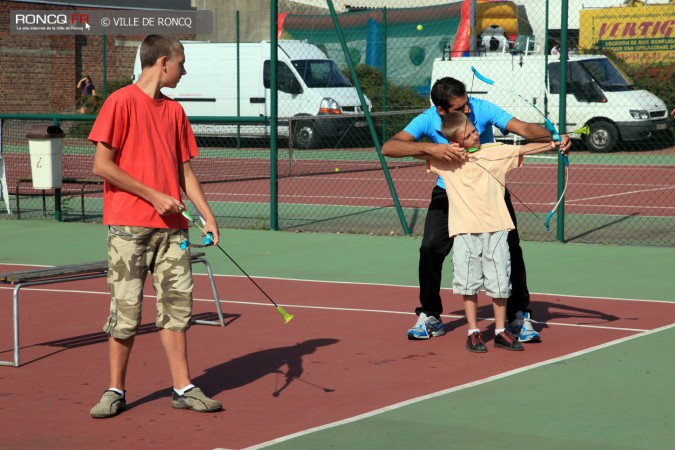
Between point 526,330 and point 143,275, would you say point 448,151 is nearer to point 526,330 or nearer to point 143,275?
point 526,330

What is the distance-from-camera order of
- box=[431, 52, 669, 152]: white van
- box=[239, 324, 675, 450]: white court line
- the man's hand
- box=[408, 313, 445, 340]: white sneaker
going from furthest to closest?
box=[431, 52, 669, 152]: white van < box=[408, 313, 445, 340]: white sneaker < the man's hand < box=[239, 324, 675, 450]: white court line

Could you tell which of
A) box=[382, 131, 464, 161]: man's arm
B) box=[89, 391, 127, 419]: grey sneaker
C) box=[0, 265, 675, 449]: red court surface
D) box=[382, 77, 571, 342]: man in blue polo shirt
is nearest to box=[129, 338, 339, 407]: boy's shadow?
box=[0, 265, 675, 449]: red court surface

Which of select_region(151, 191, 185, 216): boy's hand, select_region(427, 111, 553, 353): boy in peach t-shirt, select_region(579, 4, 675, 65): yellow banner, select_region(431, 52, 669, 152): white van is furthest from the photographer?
select_region(579, 4, 675, 65): yellow banner

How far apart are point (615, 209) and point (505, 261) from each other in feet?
29.1

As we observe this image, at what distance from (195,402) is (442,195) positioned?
8.62ft

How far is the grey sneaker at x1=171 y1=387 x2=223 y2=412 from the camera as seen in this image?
615 cm

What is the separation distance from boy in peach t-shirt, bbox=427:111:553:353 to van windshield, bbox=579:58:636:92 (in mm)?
18127

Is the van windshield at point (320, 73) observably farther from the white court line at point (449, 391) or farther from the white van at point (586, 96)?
the white court line at point (449, 391)

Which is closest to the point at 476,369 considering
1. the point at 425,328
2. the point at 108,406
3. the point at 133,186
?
the point at 425,328

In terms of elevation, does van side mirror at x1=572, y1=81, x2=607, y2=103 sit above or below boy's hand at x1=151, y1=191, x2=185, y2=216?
above

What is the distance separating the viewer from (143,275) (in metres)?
6.20

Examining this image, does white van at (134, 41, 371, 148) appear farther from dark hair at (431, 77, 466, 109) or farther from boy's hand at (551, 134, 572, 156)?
boy's hand at (551, 134, 572, 156)

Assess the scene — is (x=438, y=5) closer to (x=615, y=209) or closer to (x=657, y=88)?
(x=657, y=88)

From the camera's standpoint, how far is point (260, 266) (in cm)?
1166
